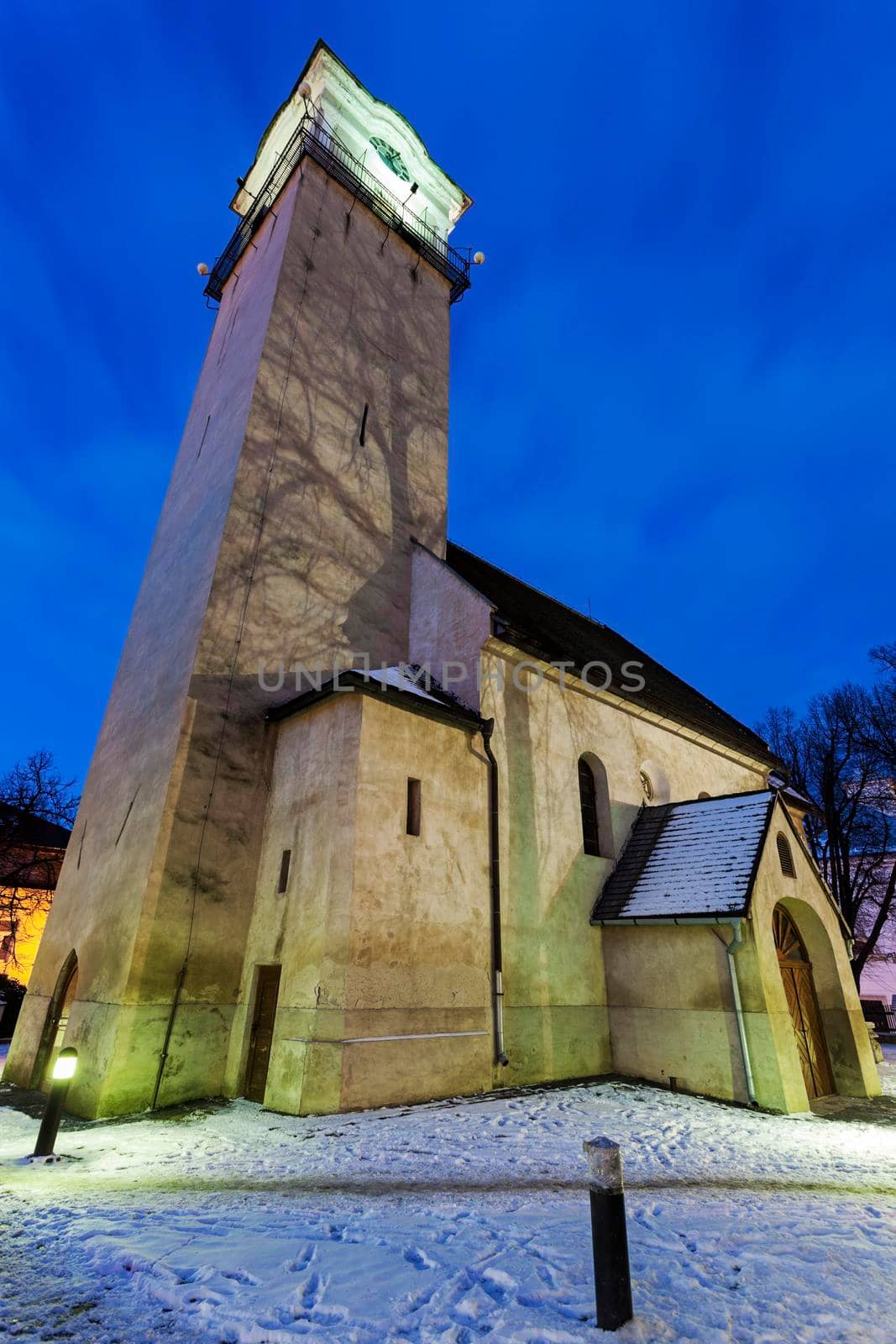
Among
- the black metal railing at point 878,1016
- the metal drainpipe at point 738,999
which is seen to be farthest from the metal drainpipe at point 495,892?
the black metal railing at point 878,1016

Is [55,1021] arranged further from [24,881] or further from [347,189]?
[347,189]

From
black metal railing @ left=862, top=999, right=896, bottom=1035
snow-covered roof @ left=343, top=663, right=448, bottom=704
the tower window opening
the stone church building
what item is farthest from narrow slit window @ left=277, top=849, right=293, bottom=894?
black metal railing @ left=862, top=999, right=896, bottom=1035

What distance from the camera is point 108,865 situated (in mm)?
11797

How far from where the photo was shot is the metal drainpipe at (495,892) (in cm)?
1125

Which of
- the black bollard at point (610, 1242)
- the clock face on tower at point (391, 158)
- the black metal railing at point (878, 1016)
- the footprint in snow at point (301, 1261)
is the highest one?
the clock face on tower at point (391, 158)

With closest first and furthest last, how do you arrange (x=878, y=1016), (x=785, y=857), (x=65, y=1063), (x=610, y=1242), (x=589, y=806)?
(x=610, y=1242) → (x=65, y=1063) → (x=785, y=857) → (x=589, y=806) → (x=878, y=1016)

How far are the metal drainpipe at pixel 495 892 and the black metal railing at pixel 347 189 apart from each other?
55.7 feet

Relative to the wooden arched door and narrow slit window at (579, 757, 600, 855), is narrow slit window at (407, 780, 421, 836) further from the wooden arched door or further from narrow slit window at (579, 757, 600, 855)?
the wooden arched door

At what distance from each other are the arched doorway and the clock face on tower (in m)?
25.6

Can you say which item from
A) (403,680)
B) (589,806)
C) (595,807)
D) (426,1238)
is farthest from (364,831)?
(595,807)

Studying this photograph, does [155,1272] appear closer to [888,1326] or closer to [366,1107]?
[888,1326]

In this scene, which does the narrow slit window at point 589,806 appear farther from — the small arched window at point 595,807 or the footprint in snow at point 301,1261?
the footprint in snow at point 301,1261

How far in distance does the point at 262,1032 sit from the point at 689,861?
28.2 feet

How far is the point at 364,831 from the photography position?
1033 cm
